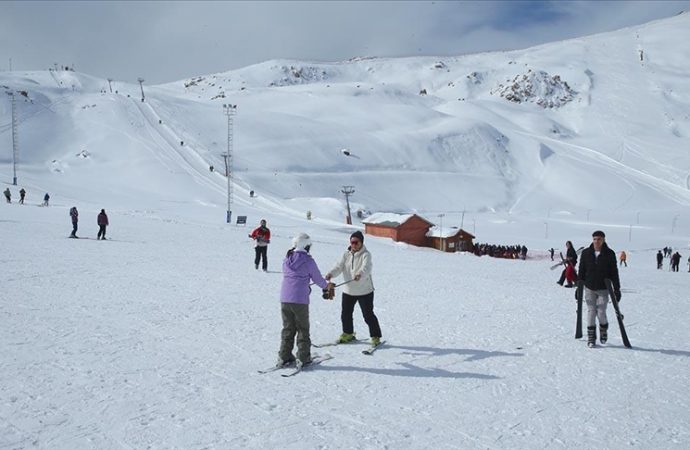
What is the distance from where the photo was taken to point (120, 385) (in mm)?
6082

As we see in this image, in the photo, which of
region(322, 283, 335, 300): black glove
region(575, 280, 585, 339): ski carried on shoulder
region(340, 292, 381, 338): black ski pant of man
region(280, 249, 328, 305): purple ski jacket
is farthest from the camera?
region(575, 280, 585, 339): ski carried on shoulder

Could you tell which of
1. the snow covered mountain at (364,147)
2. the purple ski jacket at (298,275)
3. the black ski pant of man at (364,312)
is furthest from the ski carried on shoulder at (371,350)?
the snow covered mountain at (364,147)

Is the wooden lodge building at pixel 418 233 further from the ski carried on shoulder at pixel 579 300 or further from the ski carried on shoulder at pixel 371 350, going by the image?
the ski carried on shoulder at pixel 371 350

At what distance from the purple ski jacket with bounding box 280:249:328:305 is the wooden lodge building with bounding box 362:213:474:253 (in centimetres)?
3808

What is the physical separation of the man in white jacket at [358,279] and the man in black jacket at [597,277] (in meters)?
3.25

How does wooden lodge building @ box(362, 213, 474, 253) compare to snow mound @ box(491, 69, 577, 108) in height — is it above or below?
below

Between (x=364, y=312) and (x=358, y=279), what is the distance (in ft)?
1.94

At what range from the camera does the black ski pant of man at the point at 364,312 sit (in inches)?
311

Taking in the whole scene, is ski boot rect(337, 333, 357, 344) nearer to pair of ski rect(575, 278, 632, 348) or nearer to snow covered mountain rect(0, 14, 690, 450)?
snow covered mountain rect(0, 14, 690, 450)

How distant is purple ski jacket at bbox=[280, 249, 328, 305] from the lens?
6.86 metres

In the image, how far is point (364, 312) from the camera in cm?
792

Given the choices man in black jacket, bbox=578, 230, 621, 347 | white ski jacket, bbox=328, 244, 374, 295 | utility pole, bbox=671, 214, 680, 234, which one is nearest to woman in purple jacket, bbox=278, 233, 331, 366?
white ski jacket, bbox=328, 244, 374, 295

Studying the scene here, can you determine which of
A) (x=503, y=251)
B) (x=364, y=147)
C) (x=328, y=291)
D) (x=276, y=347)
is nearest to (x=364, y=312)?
(x=328, y=291)

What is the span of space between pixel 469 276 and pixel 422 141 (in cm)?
8118
